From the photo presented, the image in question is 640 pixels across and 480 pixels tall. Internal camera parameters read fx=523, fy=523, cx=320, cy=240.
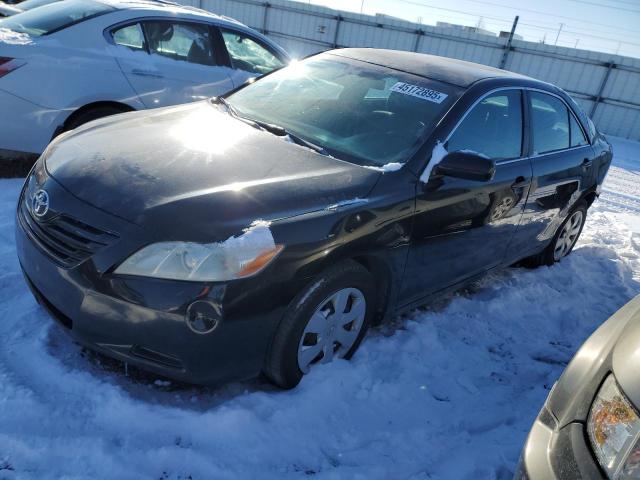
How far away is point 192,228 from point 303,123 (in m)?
1.31

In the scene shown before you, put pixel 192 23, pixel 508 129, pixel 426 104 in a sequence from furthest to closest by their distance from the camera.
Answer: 1. pixel 192 23
2. pixel 508 129
3. pixel 426 104

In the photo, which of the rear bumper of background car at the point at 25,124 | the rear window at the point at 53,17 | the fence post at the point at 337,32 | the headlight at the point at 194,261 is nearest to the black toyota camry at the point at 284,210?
the headlight at the point at 194,261

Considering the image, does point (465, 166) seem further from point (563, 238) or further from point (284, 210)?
point (563, 238)

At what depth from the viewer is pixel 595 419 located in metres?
1.64

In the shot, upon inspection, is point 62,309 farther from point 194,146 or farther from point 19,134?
point 19,134

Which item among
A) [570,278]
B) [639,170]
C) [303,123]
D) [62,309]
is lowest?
[639,170]

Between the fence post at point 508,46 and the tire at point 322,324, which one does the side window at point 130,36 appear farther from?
the fence post at point 508,46

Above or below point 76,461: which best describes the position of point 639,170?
below

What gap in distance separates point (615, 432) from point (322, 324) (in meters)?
1.34

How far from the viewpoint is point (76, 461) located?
6.62 feet

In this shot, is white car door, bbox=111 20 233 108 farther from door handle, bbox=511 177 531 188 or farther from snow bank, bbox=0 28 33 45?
door handle, bbox=511 177 531 188

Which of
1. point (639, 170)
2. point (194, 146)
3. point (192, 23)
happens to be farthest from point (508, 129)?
point (639, 170)

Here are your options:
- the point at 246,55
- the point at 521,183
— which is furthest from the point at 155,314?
the point at 246,55

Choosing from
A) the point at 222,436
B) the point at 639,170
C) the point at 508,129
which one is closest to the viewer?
the point at 222,436
